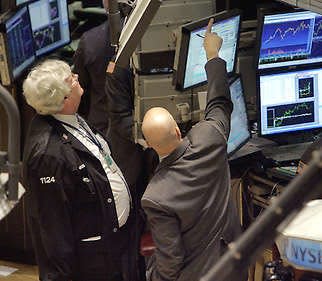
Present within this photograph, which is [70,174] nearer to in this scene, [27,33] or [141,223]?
[141,223]

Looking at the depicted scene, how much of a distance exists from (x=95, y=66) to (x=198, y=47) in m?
0.96

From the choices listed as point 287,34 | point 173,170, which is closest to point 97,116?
point 287,34

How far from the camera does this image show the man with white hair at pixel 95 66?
4.95 meters

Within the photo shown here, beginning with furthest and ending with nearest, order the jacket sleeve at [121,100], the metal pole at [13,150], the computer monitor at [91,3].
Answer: the computer monitor at [91,3]
the jacket sleeve at [121,100]
the metal pole at [13,150]

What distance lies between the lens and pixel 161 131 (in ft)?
11.9

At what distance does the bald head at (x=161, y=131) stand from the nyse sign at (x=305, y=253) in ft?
4.45

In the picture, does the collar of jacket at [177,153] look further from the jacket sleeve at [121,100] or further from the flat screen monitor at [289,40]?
the flat screen monitor at [289,40]

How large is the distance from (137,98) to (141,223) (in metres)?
0.65

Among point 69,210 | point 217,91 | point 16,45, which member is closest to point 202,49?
point 217,91

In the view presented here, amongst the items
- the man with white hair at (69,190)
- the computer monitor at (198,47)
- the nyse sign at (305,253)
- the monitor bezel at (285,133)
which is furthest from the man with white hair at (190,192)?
the nyse sign at (305,253)

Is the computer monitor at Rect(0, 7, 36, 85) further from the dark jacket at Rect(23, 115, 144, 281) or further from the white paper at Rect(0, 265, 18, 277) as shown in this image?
the white paper at Rect(0, 265, 18, 277)

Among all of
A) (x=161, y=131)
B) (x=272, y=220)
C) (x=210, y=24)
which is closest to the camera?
(x=272, y=220)

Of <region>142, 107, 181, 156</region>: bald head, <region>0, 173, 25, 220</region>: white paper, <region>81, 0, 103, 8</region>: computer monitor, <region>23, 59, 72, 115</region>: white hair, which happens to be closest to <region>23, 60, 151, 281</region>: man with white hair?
<region>23, 59, 72, 115</region>: white hair

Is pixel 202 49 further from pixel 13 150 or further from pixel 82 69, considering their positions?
pixel 13 150
